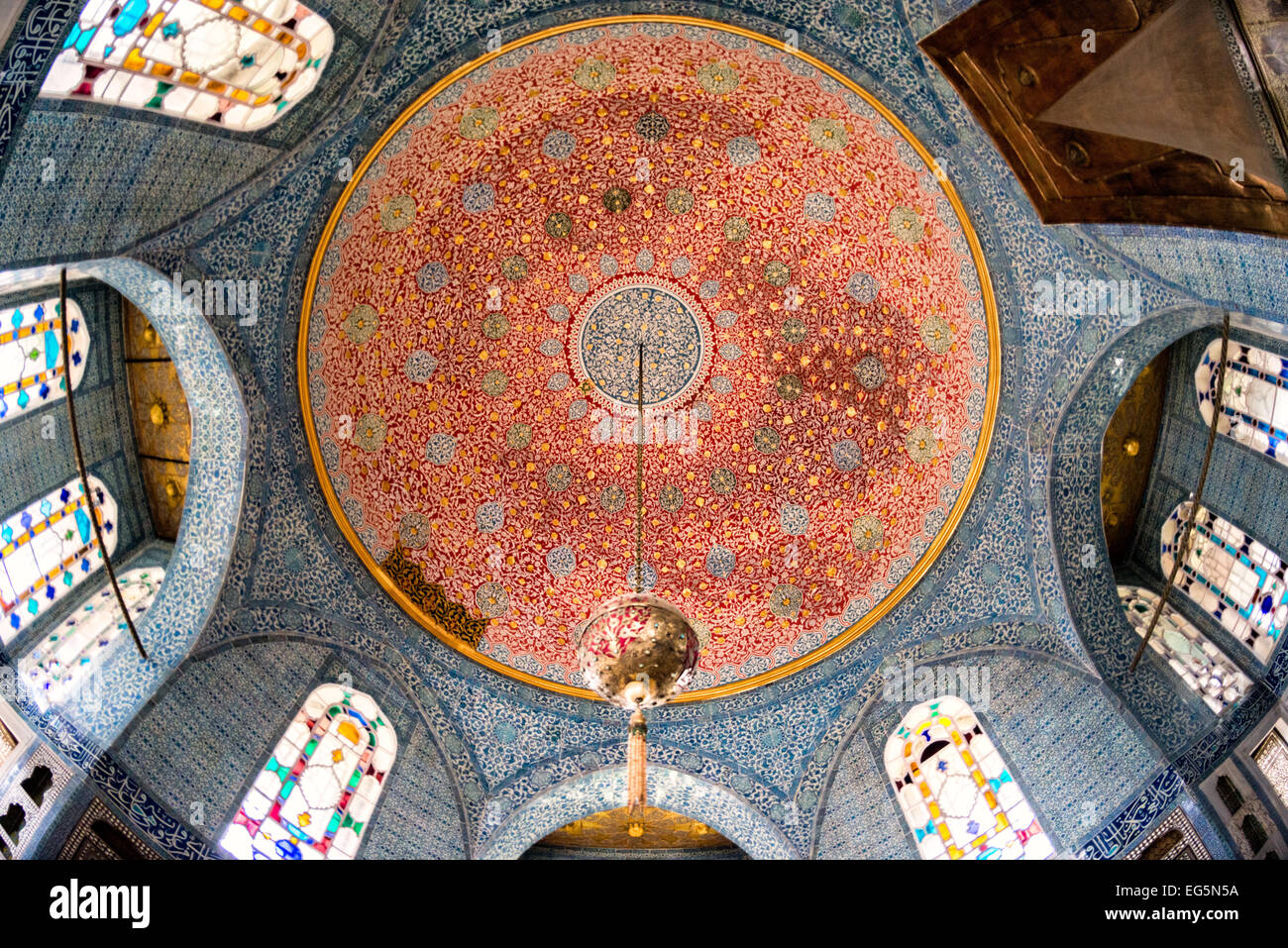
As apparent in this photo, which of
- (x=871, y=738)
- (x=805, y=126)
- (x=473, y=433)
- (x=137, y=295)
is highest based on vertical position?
(x=805, y=126)

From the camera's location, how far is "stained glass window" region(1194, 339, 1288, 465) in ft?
22.2

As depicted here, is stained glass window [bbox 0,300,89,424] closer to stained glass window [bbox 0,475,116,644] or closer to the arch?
stained glass window [bbox 0,475,116,644]

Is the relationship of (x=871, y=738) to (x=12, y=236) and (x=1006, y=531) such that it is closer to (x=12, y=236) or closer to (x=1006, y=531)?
(x=1006, y=531)

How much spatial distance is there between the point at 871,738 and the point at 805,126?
16.3ft

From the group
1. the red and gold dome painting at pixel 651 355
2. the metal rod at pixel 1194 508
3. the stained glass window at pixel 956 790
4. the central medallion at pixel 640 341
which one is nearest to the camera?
the metal rod at pixel 1194 508

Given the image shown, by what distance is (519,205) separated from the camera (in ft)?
28.7

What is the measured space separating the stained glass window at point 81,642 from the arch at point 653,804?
3270 millimetres

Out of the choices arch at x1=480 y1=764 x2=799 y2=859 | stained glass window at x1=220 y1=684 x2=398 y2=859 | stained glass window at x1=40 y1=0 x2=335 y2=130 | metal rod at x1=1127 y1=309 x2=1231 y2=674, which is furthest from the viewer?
arch at x1=480 y1=764 x2=799 y2=859

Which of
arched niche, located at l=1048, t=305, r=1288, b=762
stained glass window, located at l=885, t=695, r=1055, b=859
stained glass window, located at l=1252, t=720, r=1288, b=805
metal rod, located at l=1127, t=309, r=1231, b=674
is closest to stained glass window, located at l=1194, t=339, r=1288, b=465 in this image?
metal rod, located at l=1127, t=309, r=1231, b=674

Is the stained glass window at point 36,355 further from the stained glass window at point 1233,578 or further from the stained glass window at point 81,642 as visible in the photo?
the stained glass window at point 1233,578

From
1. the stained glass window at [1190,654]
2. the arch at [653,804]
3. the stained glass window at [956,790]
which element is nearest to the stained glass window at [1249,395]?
the stained glass window at [1190,654]

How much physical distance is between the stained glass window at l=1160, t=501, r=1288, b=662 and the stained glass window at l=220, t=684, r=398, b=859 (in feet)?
20.8

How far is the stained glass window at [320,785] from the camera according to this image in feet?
22.9
